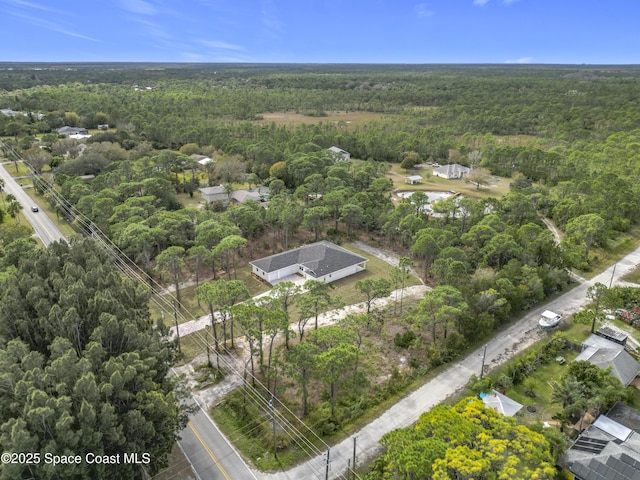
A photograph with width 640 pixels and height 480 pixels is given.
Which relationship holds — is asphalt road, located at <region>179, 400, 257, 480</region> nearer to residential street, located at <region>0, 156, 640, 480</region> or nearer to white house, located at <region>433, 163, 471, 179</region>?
residential street, located at <region>0, 156, 640, 480</region>

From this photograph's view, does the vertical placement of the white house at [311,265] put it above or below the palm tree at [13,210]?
below

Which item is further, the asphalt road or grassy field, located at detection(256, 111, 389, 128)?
grassy field, located at detection(256, 111, 389, 128)

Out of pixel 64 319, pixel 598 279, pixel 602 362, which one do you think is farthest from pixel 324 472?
pixel 598 279

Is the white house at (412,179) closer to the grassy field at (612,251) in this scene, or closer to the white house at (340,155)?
the white house at (340,155)

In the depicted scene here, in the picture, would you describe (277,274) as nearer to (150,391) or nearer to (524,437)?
(150,391)

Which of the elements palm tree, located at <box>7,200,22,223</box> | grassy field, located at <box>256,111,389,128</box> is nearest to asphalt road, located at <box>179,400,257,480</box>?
palm tree, located at <box>7,200,22,223</box>

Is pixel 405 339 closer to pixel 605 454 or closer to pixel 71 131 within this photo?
pixel 605 454

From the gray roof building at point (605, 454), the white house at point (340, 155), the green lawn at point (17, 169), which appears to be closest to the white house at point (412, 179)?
the white house at point (340, 155)
